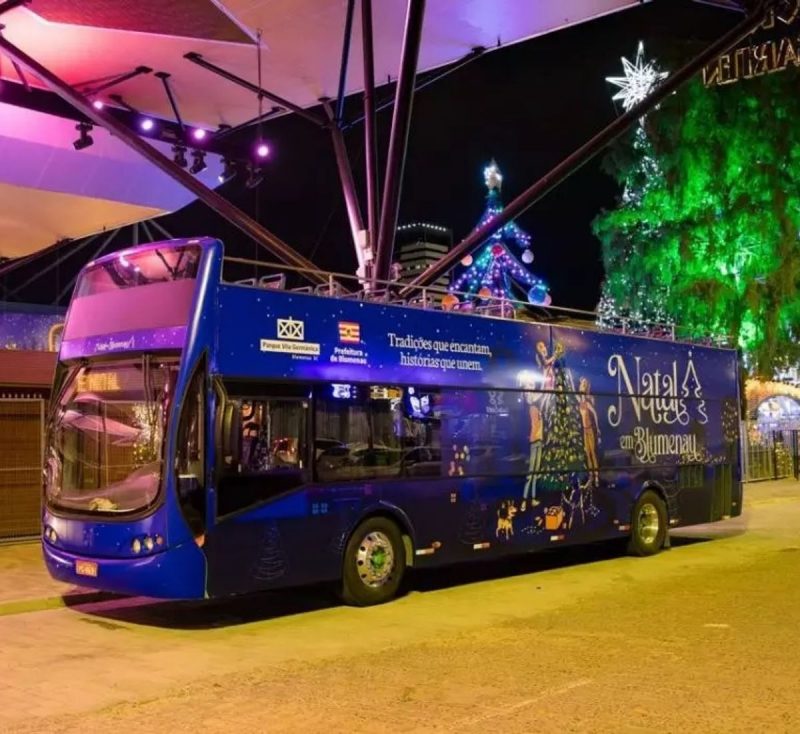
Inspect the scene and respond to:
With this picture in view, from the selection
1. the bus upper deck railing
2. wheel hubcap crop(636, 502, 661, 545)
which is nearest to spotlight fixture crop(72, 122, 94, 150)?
the bus upper deck railing

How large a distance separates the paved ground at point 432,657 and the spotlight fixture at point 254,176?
1307 cm

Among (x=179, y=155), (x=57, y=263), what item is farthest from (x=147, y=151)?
(x=57, y=263)

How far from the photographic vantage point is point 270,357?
10.2 meters

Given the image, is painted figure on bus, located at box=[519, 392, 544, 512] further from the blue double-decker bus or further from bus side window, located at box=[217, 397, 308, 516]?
bus side window, located at box=[217, 397, 308, 516]

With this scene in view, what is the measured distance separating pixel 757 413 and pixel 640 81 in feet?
47.8

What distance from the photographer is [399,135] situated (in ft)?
62.9

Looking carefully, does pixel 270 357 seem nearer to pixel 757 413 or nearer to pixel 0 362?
pixel 0 362

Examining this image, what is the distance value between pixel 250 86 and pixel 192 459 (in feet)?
49.3

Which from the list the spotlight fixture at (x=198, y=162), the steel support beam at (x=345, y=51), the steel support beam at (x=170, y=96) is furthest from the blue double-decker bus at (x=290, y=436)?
the spotlight fixture at (x=198, y=162)

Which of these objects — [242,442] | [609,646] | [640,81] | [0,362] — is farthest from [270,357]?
[640,81]

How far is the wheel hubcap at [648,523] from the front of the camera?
15320mm

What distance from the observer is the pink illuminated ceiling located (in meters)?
19.6

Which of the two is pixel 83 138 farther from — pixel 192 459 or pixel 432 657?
pixel 432 657

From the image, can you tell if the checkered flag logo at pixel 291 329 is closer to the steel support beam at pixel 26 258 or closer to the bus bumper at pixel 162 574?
the bus bumper at pixel 162 574
